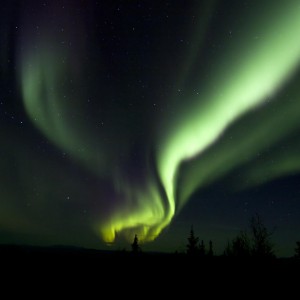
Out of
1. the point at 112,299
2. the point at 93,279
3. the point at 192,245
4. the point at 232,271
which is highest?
the point at 192,245

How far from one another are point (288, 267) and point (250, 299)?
3198 mm

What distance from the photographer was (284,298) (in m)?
9.11

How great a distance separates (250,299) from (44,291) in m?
6.39

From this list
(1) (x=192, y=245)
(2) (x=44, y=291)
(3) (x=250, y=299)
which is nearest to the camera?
(2) (x=44, y=291)

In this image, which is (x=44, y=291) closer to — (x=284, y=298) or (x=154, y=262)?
(x=154, y=262)

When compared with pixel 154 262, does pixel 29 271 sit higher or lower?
lower

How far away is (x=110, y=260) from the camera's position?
1119 centimetres

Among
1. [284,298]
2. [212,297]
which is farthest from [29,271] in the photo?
[284,298]

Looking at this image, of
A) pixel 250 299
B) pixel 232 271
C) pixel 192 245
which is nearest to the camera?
pixel 250 299

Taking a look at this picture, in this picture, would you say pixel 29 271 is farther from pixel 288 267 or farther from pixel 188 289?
pixel 288 267

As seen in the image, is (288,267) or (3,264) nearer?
(3,264)

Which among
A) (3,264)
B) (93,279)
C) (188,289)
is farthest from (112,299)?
(3,264)

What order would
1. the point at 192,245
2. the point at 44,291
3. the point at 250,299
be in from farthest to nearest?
1. the point at 192,245
2. the point at 250,299
3. the point at 44,291

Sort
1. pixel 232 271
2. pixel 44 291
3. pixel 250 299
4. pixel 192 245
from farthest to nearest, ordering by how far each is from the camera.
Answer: pixel 192 245 < pixel 232 271 < pixel 250 299 < pixel 44 291
